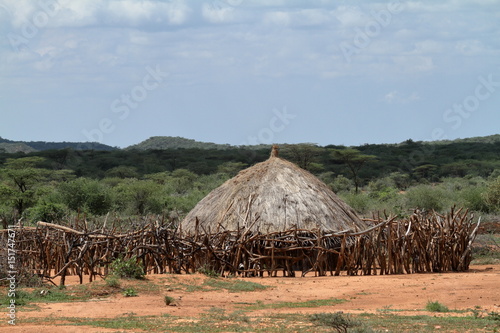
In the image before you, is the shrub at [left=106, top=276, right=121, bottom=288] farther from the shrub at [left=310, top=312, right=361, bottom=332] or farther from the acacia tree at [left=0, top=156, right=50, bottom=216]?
the acacia tree at [left=0, top=156, right=50, bottom=216]

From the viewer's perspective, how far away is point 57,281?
11758 millimetres

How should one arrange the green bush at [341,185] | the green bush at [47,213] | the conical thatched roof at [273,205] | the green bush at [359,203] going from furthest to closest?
the green bush at [341,185]
the green bush at [359,203]
the green bush at [47,213]
the conical thatched roof at [273,205]

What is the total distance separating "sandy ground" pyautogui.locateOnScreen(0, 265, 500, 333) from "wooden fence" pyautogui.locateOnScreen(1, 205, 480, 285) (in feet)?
1.30

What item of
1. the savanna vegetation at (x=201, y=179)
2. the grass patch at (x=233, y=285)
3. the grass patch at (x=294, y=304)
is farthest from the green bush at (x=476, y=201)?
the grass patch at (x=294, y=304)

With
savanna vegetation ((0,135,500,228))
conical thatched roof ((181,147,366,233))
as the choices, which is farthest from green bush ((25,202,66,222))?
conical thatched roof ((181,147,366,233))

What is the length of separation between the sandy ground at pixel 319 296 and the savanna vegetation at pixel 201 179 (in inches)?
102

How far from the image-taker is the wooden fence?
36.7 ft

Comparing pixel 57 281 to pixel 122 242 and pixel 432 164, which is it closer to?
pixel 122 242

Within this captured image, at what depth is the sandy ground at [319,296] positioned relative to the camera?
27.5 ft

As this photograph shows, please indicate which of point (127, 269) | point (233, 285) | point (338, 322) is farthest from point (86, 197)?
point (338, 322)

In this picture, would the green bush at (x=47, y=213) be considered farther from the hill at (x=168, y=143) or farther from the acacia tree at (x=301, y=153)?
the hill at (x=168, y=143)

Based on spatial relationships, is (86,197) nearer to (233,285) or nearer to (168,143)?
(233,285)

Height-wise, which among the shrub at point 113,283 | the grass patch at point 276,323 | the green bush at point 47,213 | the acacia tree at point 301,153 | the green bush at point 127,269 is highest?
the acacia tree at point 301,153

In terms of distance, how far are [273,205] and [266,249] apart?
53.7 inches
